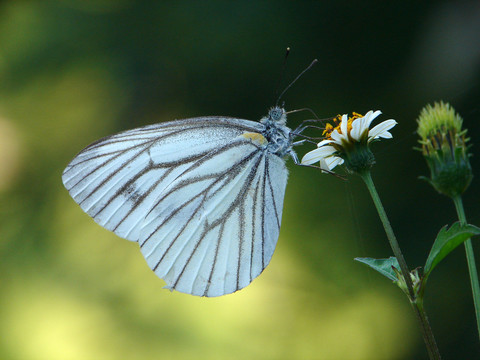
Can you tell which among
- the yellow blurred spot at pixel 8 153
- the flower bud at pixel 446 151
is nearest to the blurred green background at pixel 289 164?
the yellow blurred spot at pixel 8 153

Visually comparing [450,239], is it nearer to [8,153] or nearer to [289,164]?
[289,164]

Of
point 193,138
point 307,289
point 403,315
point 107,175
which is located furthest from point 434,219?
point 107,175

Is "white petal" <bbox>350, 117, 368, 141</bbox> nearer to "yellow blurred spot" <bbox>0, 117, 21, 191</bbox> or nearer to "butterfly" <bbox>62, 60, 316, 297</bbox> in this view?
"butterfly" <bbox>62, 60, 316, 297</bbox>

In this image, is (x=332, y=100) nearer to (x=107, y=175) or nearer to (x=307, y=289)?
(x=307, y=289)

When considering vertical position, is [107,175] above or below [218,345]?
above

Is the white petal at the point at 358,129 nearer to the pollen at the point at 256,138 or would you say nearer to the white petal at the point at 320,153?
A: the white petal at the point at 320,153
